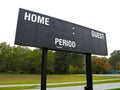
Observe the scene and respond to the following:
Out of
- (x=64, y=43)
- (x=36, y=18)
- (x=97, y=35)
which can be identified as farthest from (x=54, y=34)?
(x=97, y=35)

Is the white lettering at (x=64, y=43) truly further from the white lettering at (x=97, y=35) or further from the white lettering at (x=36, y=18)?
the white lettering at (x=97, y=35)

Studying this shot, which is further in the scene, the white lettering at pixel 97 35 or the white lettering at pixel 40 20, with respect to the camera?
the white lettering at pixel 97 35

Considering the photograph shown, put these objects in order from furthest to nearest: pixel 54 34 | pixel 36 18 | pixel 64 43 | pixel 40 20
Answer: pixel 64 43
pixel 54 34
pixel 40 20
pixel 36 18

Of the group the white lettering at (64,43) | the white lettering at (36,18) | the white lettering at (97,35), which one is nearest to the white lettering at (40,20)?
the white lettering at (36,18)

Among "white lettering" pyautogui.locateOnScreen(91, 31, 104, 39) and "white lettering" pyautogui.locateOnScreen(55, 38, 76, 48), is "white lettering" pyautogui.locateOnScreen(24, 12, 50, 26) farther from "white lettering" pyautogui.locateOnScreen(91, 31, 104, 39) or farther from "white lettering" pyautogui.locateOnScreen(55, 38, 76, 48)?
"white lettering" pyautogui.locateOnScreen(91, 31, 104, 39)

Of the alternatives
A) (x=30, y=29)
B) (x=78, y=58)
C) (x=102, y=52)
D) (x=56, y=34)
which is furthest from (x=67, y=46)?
(x=78, y=58)

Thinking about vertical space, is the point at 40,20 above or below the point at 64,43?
above

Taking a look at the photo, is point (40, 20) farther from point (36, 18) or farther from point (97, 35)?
point (97, 35)

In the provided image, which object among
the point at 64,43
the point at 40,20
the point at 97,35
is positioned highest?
the point at 40,20

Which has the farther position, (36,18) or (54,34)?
(54,34)

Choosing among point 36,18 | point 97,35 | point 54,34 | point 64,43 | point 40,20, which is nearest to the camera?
point 36,18

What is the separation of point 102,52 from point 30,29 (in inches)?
209

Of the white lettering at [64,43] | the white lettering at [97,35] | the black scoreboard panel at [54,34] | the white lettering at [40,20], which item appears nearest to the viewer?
the black scoreboard panel at [54,34]

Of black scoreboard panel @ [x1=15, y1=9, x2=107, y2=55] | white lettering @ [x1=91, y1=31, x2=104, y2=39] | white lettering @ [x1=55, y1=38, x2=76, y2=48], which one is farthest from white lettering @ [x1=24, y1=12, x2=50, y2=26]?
white lettering @ [x1=91, y1=31, x2=104, y2=39]
